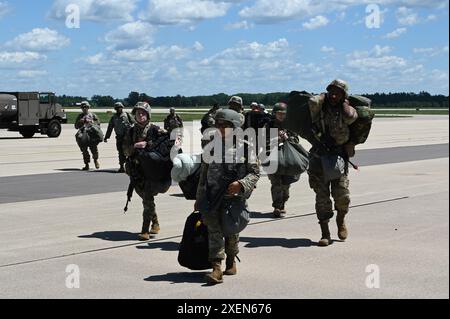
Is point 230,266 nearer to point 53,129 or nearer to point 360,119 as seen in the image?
point 360,119

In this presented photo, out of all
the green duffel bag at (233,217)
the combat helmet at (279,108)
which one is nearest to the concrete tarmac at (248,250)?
the green duffel bag at (233,217)

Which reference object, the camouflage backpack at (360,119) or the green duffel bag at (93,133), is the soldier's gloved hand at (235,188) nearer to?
the camouflage backpack at (360,119)

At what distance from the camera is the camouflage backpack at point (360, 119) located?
28.0ft

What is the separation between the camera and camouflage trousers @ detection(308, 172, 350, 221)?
8.70m

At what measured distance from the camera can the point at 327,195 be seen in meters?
8.77

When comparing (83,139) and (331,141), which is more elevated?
(331,141)

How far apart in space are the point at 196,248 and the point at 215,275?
0.44 m

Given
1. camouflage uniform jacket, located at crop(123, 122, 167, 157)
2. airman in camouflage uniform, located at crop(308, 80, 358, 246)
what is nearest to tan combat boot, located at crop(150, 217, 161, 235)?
camouflage uniform jacket, located at crop(123, 122, 167, 157)

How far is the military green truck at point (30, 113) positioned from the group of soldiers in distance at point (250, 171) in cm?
2779

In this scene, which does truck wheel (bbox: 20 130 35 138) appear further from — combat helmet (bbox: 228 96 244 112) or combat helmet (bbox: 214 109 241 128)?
combat helmet (bbox: 214 109 241 128)

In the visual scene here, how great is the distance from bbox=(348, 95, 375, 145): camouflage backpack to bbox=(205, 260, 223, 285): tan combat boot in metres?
2.76

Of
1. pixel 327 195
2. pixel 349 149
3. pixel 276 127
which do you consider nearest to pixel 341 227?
pixel 327 195
